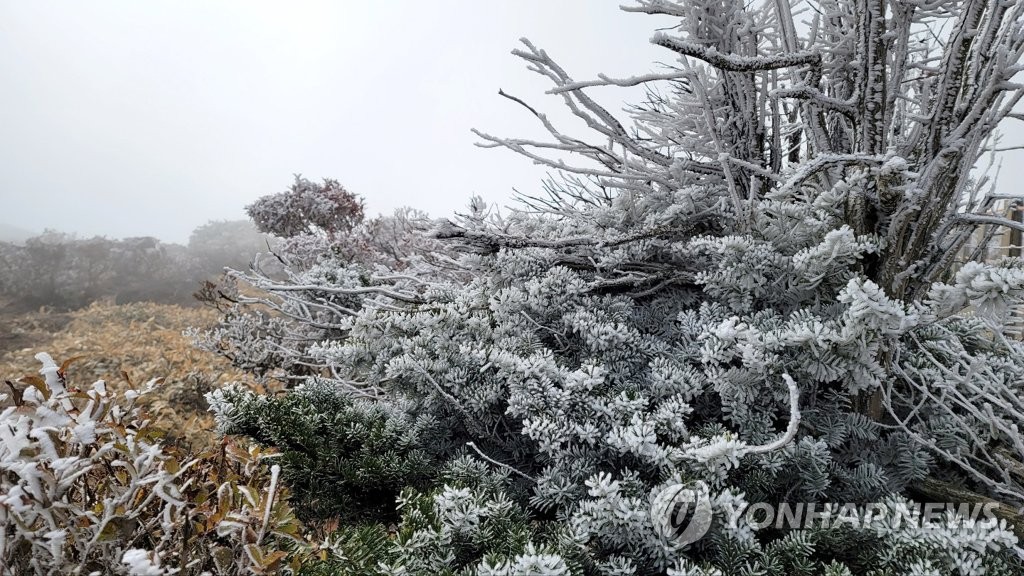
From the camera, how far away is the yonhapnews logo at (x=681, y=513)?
3.92ft

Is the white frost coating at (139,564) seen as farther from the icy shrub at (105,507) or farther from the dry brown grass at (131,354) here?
the dry brown grass at (131,354)

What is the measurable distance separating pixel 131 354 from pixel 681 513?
4.74 m

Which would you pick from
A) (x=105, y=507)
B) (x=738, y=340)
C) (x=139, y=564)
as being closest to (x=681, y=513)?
(x=738, y=340)

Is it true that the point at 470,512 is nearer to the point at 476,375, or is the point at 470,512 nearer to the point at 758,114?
the point at 476,375

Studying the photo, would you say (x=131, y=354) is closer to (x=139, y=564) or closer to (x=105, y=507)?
(x=105, y=507)

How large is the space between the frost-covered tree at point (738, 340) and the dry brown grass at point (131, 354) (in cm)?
182

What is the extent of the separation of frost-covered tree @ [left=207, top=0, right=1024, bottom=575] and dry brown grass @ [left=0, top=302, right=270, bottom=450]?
1.82m

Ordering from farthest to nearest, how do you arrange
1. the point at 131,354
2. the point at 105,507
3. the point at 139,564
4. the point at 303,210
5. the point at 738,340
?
1. the point at 303,210
2. the point at 131,354
3. the point at 738,340
4. the point at 105,507
5. the point at 139,564

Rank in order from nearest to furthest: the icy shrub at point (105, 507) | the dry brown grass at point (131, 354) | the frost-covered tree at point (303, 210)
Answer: the icy shrub at point (105, 507) < the dry brown grass at point (131, 354) < the frost-covered tree at point (303, 210)

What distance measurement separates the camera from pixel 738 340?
1534mm

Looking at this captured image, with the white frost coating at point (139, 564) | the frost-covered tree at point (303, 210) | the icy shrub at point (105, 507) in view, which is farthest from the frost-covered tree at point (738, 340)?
the frost-covered tree at point (303, 210)

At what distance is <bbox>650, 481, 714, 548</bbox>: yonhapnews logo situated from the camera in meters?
1.19

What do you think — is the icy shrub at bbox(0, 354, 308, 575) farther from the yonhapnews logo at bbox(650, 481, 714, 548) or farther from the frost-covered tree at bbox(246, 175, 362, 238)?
the frost-covered tree at bbox(246, 175, 362, 238)

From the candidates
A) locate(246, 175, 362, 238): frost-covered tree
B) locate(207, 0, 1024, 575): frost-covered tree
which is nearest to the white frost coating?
locate(207, 0, 1024, 575): frost-covered tree
